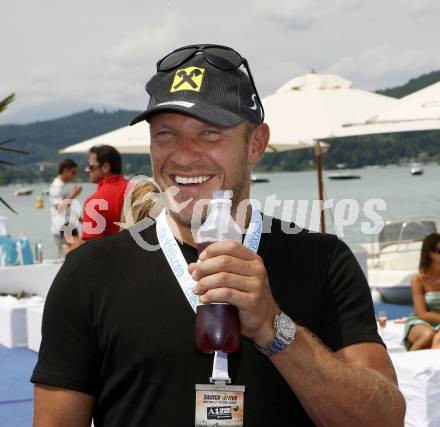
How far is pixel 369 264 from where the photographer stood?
13398 mm

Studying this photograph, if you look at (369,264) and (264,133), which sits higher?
(264,133)

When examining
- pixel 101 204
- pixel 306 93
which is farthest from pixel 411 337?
pixel 306 93

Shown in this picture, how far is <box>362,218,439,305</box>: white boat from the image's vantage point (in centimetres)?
1192

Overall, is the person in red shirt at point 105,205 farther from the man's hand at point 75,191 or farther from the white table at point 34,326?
the man's hand at point 75,191

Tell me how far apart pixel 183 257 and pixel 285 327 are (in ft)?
1.16

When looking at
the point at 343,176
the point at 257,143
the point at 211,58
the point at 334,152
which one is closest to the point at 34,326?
the point at 257,143

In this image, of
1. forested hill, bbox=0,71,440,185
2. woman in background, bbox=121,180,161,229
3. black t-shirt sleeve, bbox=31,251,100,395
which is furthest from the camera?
forested hill, bbox=0,71,440,185

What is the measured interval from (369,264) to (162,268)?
1188cm

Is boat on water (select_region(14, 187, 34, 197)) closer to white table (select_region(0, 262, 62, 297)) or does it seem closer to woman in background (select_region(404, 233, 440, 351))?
white table (select_region(0, 262, 62, 297))

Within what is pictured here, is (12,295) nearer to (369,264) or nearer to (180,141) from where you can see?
(369,264)

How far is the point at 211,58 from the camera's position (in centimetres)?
191

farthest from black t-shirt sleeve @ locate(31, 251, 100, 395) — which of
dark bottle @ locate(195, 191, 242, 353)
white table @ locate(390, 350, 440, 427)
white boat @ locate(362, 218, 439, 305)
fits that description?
white boat @ locate(362, 218, 439, 305)

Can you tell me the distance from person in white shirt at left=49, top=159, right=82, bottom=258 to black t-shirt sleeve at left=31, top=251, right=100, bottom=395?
11.4 m

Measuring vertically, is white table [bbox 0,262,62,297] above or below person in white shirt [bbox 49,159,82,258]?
below
